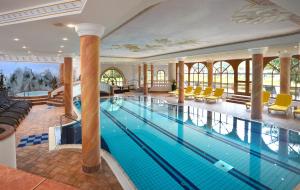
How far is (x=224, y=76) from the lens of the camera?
774 inches

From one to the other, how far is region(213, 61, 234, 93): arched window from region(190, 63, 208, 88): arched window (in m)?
1.68

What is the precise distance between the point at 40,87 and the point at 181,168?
1790 centimetres

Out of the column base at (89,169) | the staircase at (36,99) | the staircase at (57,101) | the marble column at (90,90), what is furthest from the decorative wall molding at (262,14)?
the staircase at (36,99)

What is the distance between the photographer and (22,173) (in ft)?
4.38

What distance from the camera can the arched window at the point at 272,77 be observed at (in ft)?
52.2

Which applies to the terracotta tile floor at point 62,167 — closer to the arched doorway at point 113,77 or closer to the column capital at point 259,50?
the column capital at point 259,50

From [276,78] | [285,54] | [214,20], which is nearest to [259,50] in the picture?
[285,54]

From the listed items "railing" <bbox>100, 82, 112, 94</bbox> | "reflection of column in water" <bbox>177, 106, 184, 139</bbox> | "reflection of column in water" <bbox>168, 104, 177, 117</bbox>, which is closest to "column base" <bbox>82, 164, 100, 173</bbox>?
"reflection of column in water" <bbox>177, 106, 184, 139</bbox>

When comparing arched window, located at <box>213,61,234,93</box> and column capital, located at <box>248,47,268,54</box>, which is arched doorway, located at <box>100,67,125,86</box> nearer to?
arched window, located at <box>213,61,234,93</box>

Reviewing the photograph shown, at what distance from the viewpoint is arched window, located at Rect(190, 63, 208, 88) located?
2200cm

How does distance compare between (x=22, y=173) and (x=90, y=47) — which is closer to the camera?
(x=22, y=173)

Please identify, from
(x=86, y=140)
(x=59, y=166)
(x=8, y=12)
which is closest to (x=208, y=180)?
(x=86, y=140)

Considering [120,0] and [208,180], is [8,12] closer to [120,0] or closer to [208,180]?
[120,0]

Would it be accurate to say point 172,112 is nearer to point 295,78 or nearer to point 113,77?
point 295,78
